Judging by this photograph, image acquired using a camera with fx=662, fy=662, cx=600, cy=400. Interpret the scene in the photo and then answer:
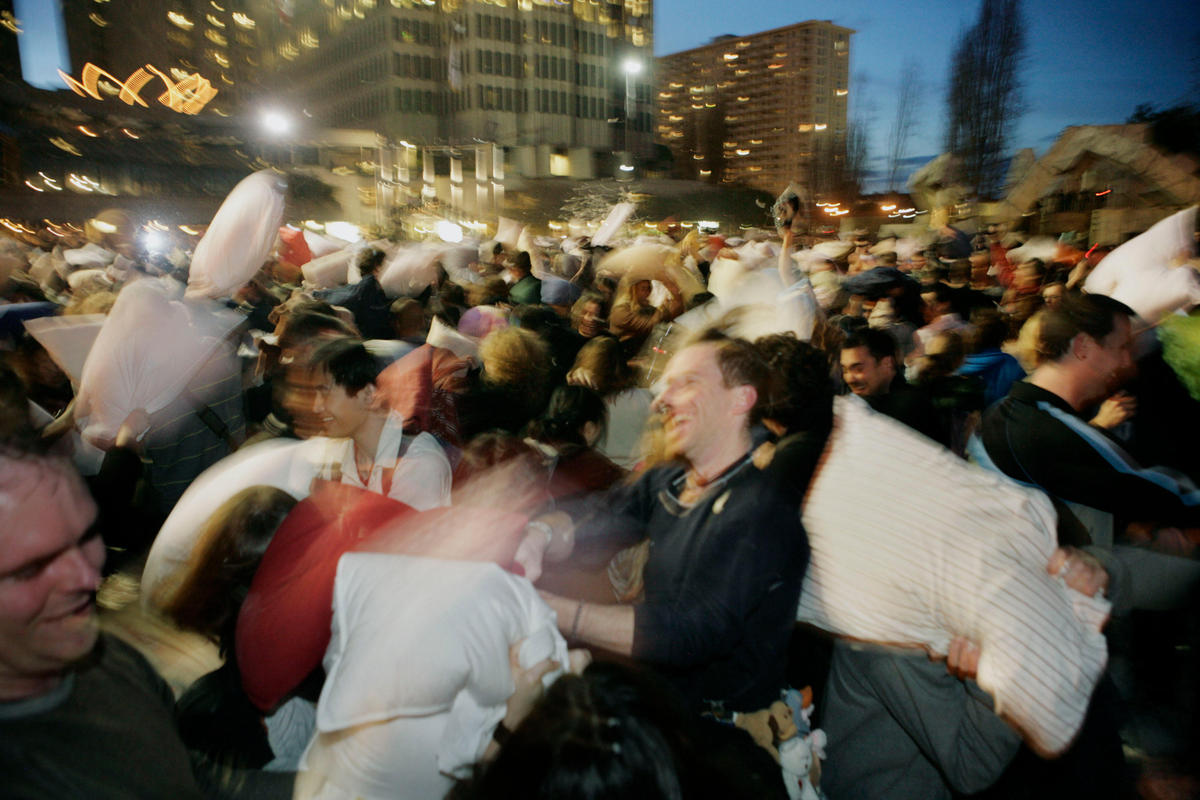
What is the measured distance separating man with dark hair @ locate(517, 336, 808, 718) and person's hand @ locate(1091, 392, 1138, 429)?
2.29 metres

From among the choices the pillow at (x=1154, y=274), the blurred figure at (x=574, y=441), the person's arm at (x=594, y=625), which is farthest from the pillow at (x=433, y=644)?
the pillow at (x=1154, y=274)

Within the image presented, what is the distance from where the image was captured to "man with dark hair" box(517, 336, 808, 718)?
1694 millimetres

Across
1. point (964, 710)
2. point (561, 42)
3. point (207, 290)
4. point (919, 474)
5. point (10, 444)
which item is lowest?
point (964, 710)

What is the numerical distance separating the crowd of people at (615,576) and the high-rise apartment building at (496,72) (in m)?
83.0

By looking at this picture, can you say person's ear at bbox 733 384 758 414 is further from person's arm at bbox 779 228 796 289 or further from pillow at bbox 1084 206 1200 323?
pillow at bbox 1084 206 1200 323

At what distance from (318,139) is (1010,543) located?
6013 cm

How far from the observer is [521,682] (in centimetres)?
136

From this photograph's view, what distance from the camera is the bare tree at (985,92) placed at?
35791 millimetres

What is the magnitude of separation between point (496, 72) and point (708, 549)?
93633 mm

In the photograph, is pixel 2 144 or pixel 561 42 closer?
pixel 2 144

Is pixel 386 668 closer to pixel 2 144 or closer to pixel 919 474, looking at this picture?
pixel 919 474

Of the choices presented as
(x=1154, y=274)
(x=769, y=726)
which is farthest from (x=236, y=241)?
(x=1154, y=274)

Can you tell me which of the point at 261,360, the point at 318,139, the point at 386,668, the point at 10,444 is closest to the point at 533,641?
the point at 386,668

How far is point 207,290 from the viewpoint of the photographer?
3445mm
